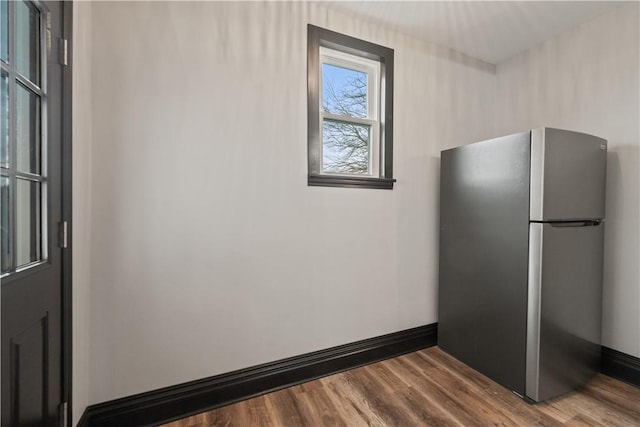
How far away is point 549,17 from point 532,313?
2140 millimetres

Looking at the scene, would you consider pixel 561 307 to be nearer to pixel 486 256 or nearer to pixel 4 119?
pixel 486 256

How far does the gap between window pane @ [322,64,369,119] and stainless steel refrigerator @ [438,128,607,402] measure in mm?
887

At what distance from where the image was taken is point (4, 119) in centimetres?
87

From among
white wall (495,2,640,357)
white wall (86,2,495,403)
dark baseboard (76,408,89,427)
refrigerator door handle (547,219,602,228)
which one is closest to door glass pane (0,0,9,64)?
white wall (86,2,495,403)

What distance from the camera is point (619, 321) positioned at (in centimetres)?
196

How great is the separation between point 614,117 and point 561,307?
1.42 meters

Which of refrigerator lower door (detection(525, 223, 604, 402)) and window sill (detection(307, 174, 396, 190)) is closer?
refrigerator lower door (detection(525, 223, 604, 402))

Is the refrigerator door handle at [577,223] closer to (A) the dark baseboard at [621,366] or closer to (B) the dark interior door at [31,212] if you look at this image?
(A) the dark baseboard at [621,366]

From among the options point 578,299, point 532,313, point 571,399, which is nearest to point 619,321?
point 578,299

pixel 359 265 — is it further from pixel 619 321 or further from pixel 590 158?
pixel 619 321

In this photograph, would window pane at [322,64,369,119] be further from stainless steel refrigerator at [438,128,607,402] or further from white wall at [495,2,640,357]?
white wall at [495,2,640,357]

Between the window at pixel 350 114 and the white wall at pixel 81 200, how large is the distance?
1.20 m

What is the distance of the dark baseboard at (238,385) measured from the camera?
1.48 meters

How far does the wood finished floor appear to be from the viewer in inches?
61.4
